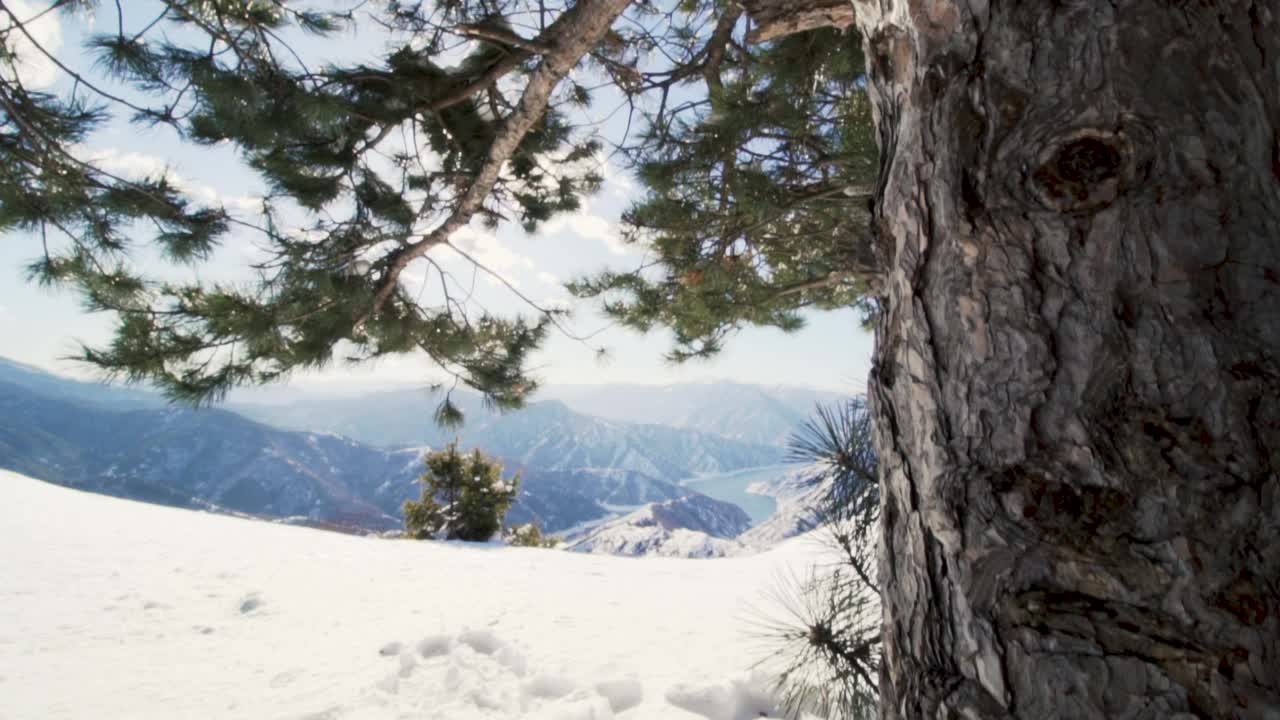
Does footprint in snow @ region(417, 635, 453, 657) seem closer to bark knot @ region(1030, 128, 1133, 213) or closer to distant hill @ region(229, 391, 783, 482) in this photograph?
A: bark knot @ region(1030, 128, 1133, 213)

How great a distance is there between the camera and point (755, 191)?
2639mm

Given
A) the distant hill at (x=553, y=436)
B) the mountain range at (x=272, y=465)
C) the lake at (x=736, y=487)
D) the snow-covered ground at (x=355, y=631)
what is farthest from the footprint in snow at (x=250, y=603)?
the distant hill at (x=553, y=436)

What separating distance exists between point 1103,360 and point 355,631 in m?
3.52

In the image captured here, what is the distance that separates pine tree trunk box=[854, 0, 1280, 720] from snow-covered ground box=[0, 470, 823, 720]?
1438 mm

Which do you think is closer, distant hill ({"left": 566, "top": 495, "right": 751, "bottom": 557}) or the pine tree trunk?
the pine tree trunk

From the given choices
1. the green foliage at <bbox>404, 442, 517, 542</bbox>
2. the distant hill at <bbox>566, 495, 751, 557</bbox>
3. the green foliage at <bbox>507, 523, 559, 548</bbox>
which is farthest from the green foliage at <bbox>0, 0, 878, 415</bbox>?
the distant hill at <bbox>566, 495, 751, 557</bbox>

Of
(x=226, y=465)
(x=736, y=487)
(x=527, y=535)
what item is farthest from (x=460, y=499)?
(x=226, y=465)

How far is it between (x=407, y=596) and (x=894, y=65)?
3966 mm

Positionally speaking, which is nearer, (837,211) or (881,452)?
(881,452)

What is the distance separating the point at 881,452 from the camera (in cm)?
73

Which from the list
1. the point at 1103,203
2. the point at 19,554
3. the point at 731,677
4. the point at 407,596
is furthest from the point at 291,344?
the point at 19,554

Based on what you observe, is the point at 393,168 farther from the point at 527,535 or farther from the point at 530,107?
the point at 527,535

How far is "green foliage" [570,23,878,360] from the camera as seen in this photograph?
2430 mm

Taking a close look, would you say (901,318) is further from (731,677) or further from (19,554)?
(19,554)
